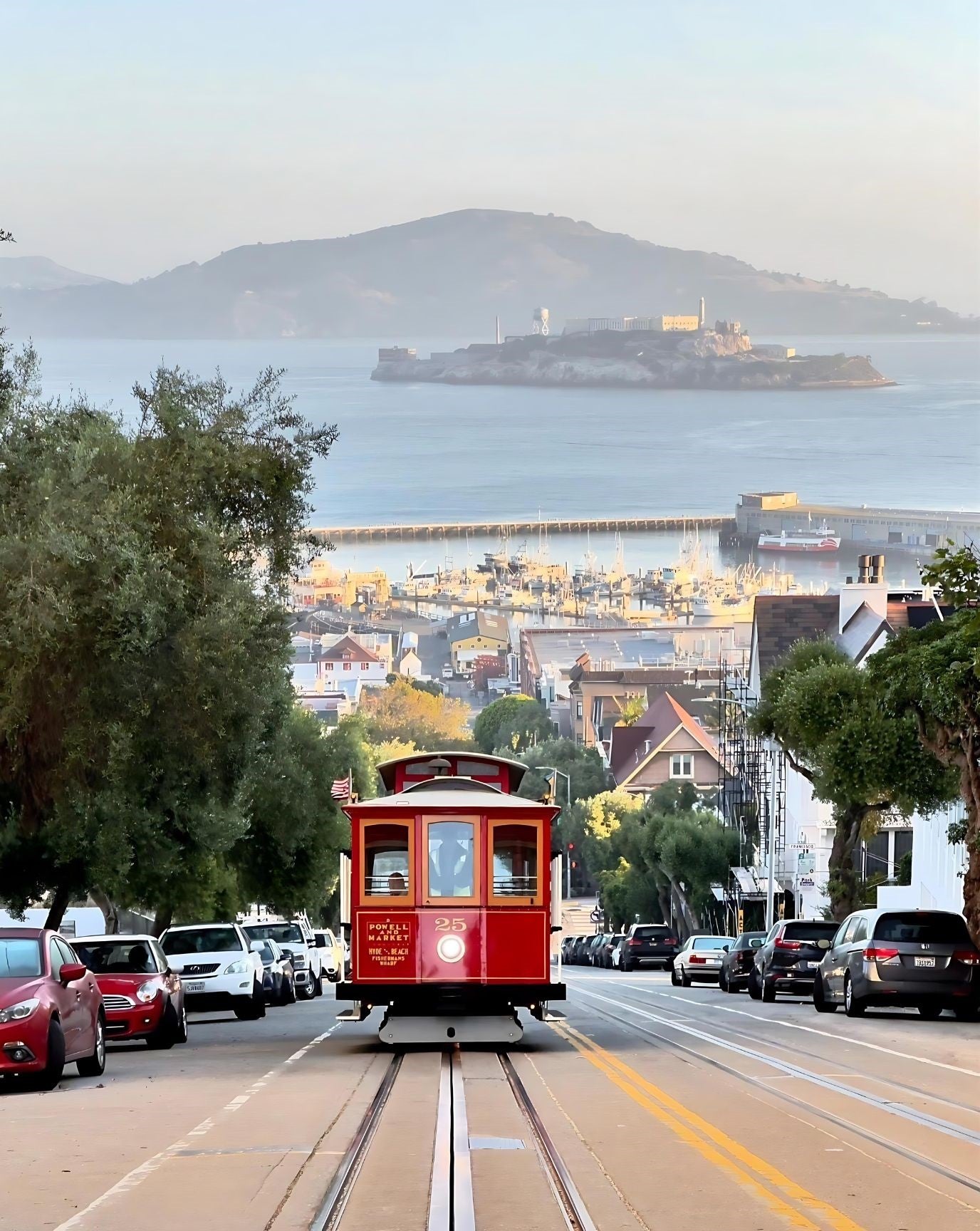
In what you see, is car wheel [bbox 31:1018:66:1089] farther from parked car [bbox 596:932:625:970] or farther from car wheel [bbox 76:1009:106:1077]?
parked car [bbox 596:932:625:970]

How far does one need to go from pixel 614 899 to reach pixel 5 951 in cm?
8879

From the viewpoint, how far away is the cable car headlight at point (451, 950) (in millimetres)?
23312

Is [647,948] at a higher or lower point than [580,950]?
higher

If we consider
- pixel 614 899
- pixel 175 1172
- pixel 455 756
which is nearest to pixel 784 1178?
pixel 175 1172

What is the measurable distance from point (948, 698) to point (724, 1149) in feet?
66.6

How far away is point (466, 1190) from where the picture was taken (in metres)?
11.7

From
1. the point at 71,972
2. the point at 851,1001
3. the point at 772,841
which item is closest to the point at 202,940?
the point at 851,1001

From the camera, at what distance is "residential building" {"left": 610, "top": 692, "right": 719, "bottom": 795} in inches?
5655

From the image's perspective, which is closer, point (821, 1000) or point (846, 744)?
point (821, 1000)

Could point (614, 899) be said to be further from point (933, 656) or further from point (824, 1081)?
point (824, 1081)

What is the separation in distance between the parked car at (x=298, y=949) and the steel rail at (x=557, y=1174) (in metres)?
29.7

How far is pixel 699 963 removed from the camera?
50594 millimetres

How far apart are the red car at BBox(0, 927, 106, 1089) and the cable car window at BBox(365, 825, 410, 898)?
380 cm

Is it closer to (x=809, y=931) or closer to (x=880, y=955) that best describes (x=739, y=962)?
(x=809, y=931)
